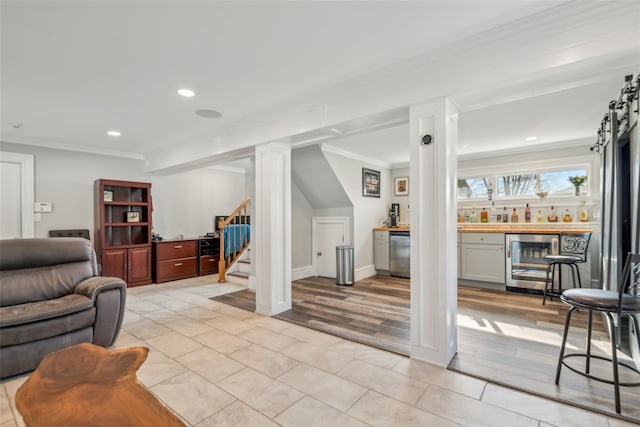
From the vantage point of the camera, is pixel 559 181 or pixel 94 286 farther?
A: pixel 559 181

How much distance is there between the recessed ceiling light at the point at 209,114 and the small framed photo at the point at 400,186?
4193 mm

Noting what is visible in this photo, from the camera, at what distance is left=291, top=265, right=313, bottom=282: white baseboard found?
226 inches

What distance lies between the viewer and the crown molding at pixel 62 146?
4.61 meters

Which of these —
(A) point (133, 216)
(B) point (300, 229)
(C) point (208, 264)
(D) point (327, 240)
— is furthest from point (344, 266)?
(A) point (133, 216)

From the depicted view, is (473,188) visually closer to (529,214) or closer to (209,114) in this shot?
(529,214)

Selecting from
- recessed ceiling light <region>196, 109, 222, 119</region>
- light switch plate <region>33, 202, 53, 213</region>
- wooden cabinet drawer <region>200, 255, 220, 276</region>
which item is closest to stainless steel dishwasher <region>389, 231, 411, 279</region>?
wooden cabinet drawer <region>200, 255, 220, 276</region>

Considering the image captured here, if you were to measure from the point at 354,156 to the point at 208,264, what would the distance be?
12.2ft

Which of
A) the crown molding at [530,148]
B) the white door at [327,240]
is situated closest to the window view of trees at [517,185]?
the crown molding at [530,148]

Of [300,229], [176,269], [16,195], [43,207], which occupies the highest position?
[16,195]

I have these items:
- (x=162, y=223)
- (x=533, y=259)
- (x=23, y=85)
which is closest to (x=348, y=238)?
(x=533, y=259)

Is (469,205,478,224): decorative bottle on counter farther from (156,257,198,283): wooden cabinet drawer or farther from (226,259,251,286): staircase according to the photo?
(156,257,198,283): wooden cabinet drawer

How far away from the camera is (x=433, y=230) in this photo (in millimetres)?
2416

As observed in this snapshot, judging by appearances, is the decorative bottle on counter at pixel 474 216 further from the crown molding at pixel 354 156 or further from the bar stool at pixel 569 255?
the crown molding at pixel 354 156

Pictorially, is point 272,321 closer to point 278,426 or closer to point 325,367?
point 325,367
